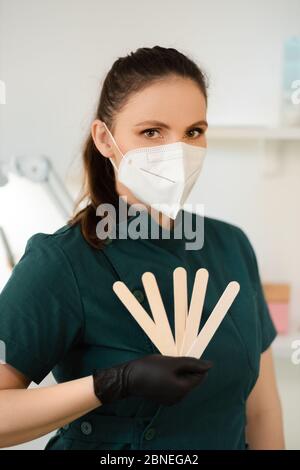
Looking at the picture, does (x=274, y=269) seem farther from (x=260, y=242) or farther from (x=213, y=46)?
(x=213, y=46)

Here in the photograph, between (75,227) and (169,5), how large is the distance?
0.51 m

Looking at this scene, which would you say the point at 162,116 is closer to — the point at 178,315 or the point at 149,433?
the point at 178,315

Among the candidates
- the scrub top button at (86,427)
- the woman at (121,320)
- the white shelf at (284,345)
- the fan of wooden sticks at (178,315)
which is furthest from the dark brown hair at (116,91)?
the white shelf at (284,345)

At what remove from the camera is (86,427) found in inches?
37.4

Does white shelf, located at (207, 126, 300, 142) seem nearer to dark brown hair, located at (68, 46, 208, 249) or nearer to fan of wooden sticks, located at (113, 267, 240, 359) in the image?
dark brown hair, located at (68, 46, 208, 249)

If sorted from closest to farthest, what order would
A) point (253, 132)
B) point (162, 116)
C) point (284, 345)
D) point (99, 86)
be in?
point (162, 116) < point (99, 86) < point (253, 132) < point (284, 345)

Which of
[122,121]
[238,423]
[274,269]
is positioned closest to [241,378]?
[238,423]

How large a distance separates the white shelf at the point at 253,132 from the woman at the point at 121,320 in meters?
0.35

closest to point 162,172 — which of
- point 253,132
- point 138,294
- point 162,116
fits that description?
point 162,116

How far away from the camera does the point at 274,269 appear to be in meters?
1.55

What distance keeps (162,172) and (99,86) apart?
0.97 feet

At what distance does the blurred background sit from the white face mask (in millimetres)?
230

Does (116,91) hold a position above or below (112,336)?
above

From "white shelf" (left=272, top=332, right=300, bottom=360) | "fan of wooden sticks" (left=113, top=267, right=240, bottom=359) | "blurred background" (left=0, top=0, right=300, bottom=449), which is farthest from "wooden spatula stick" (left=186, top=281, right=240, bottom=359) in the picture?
"white shelf" (left=272, top=332, right=300, bottom=360)
